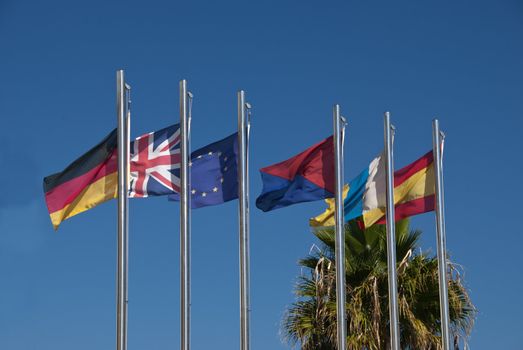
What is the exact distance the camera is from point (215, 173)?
24891mm

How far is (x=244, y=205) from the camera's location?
79.0 feet

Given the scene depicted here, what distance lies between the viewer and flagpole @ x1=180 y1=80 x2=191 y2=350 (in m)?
23.5

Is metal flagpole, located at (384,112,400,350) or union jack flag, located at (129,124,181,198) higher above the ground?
union jack flag, located at (129,124,181,198)

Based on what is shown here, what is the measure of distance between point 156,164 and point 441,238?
5792 mm

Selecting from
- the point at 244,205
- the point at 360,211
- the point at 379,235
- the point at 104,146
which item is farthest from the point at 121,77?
the point at 379,235

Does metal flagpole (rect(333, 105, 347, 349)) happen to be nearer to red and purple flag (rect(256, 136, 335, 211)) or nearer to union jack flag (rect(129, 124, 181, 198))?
red and purple flag (rect(256, 136, 335, 211))

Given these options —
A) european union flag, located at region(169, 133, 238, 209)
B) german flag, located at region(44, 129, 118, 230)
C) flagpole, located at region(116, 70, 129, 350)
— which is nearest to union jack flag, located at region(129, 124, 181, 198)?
european union flag, located at region(169, 133, 238, 209)

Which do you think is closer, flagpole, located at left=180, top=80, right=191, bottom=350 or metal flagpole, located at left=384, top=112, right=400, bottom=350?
flagpole, located at left=180, top=80, right=191, bottom=350

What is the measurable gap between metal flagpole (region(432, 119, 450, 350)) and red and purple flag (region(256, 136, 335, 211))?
6.79 feet

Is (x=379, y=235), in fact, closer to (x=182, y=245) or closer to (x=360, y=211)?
Answer: (x=360, y=211)

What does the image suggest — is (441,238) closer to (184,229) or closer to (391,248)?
(391,248)

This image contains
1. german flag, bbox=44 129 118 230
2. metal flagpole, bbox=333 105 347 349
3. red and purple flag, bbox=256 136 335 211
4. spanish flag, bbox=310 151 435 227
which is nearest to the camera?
metal flagpole, bbox=333 105 347 349

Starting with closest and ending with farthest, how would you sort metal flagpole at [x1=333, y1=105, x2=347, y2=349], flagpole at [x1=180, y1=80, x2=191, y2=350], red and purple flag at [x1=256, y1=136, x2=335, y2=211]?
1. metal flagpole at [x1=333, y1=105, x2=347, y2=349]
2. flagpole at [x1=180, y1=80, x2=191, y2=350]
3. red and purple flag at [x1=256, y1=136, x2=335, y2=211]

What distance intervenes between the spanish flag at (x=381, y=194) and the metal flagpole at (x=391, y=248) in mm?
473
